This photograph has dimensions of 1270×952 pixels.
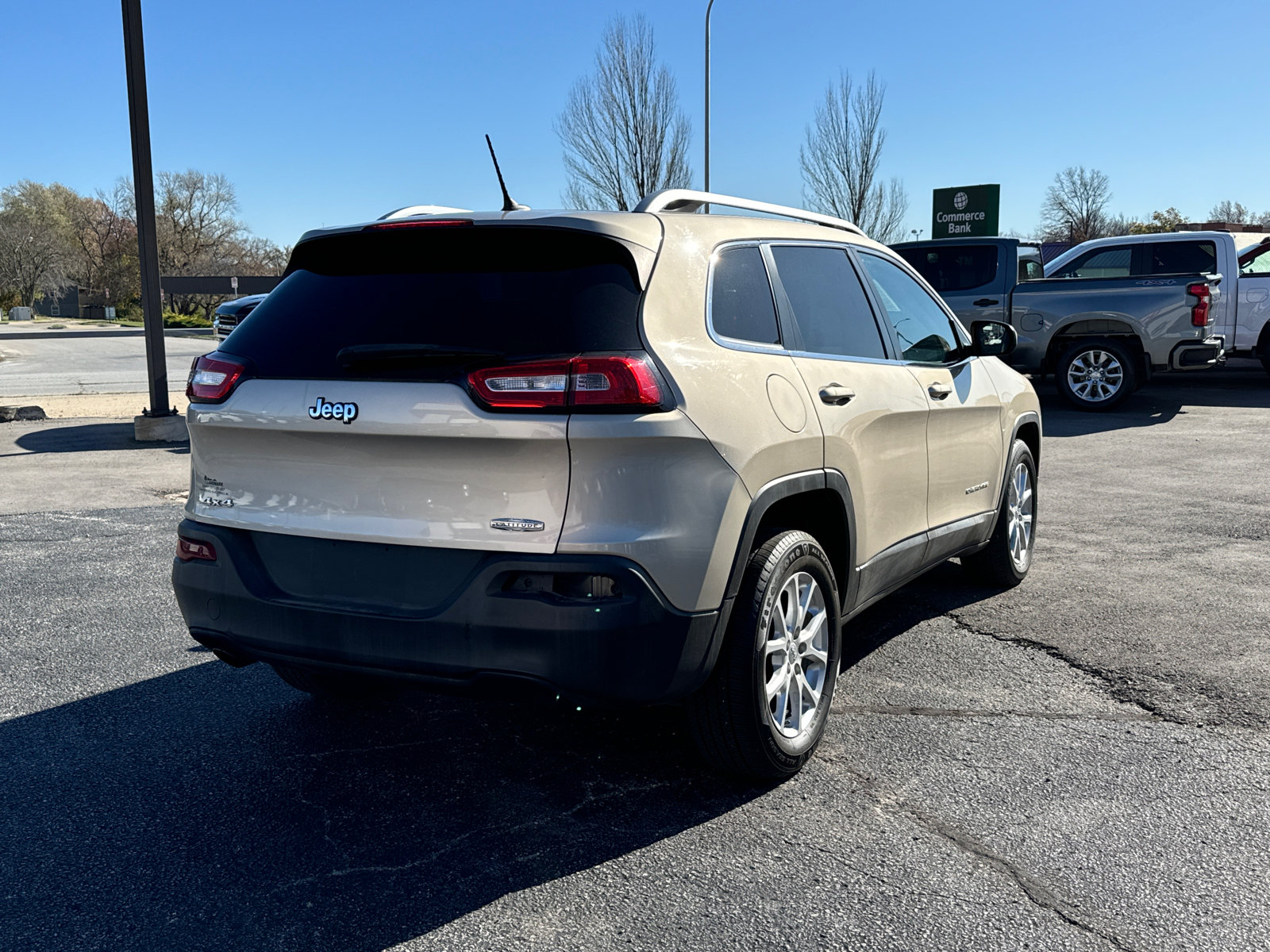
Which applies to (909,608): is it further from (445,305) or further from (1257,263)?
(1257,263)

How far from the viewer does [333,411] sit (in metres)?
3.14

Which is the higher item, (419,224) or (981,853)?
(419,224)

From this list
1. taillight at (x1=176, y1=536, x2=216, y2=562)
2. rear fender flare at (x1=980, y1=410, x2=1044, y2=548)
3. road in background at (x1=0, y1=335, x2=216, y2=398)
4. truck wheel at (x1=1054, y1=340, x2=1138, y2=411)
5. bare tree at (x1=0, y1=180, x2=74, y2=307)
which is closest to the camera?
taillight at (x1=176, y1=536, x2=216, y2=562)

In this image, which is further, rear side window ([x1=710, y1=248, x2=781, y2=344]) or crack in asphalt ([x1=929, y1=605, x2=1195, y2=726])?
crack in asphalt ([x1=929, y1=605, x2=1195, y2=726])

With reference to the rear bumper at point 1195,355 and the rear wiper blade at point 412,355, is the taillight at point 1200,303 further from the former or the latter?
the rear wiper blade at point 412,355

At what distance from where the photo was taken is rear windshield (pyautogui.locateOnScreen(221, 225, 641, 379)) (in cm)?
306

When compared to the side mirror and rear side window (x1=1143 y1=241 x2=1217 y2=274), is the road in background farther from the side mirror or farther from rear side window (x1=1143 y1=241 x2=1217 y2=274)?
the side mirror

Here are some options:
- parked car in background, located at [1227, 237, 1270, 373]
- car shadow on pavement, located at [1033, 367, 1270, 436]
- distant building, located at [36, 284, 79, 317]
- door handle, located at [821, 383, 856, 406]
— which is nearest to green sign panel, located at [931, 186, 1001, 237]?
car shadow on pavement, located at [1033, 367, 1270, 436]

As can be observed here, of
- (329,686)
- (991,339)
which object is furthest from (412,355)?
(991,339)

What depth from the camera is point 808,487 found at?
3590 millimetres

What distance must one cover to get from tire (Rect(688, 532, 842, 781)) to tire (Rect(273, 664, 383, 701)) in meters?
1.47

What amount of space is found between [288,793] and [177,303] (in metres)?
89.1

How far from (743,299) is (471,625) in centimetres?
140

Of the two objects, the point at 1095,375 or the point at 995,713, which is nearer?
the point at 995,713
